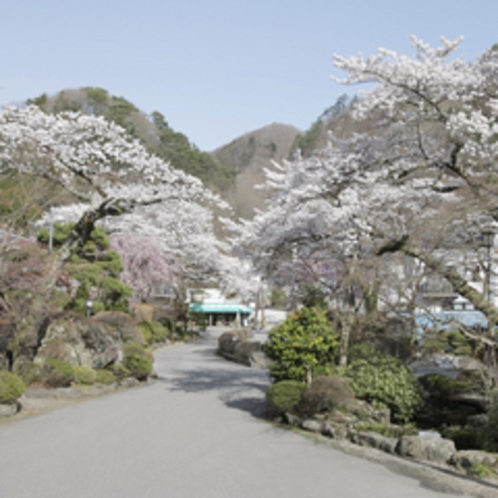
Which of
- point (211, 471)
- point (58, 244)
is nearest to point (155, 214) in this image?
point (58, 244)

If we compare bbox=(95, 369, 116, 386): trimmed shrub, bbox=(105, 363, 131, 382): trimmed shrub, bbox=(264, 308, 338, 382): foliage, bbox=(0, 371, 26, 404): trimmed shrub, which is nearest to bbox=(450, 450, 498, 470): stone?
bbox=(264, 308, 338, 382): foliage

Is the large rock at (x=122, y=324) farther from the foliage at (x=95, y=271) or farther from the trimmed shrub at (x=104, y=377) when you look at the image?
the trimmed shrub at (x=104, y=377)

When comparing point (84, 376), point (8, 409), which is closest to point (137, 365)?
point (84, 376)

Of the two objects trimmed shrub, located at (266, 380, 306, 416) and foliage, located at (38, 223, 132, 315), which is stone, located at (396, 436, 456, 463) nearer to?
trimmed shrub, located at (266, 380, 306, 416)

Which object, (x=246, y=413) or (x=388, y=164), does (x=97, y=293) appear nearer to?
(x=246, y=413)

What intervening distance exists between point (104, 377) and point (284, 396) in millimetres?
6337

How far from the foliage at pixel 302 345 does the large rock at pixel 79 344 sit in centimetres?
613

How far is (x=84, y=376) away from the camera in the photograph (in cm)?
1535

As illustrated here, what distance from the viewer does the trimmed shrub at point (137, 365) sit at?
59.5 feet

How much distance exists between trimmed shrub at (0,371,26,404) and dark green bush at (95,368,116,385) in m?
4.71

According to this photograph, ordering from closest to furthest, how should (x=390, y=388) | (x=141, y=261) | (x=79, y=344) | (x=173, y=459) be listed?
(x=173, y=459) < (x=390, y=388) < (x=79, y=344) < (x=141, y=261)

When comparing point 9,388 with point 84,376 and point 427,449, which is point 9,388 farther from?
point 427,449

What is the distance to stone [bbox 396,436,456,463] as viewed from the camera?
7.96 metres

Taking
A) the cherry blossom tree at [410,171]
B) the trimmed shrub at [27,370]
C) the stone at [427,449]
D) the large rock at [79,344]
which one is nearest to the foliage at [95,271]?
the large rock at [79,344]
